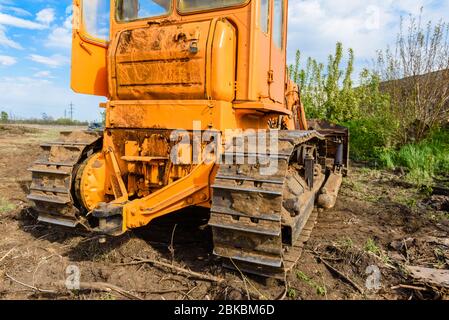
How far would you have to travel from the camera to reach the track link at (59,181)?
397 cm

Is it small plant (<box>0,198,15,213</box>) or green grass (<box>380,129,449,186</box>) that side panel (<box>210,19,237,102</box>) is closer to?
small plant (<box>0,198,15,213</box>)

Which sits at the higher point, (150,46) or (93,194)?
(150,46)

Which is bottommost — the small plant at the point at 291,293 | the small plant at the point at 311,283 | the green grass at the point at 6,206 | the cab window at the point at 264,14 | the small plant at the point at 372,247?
the small plant at the point at 291,293

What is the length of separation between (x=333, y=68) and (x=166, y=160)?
11.7 metres

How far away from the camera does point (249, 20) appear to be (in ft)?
12.7

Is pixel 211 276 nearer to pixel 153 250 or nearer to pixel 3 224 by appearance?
pixel 153 250

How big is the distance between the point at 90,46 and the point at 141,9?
0.79 meters

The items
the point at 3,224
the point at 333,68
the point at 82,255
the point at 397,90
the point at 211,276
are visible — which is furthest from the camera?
the point at 333,68

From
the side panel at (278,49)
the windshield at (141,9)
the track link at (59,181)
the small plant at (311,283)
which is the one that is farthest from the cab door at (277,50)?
the track link at (59,181)

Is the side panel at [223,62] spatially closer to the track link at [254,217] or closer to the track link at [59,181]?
the track link at [254,217]

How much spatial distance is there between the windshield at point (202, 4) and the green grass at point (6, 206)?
3738 millimetres
